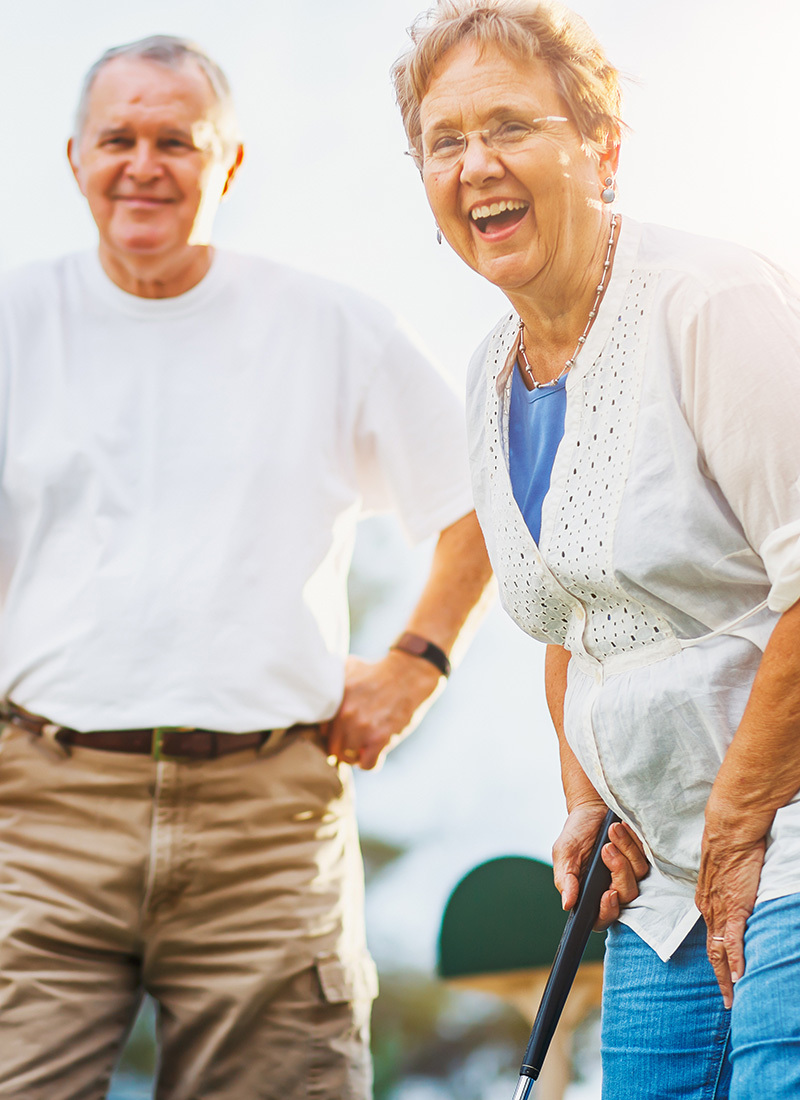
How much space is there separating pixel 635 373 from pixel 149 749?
1.00 m

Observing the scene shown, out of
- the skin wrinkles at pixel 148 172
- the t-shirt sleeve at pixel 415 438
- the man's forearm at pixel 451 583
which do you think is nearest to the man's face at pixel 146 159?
the skin wrinkles at pixel 148 172

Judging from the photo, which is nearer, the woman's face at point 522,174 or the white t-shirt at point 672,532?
the white t-shirt at point 672,532

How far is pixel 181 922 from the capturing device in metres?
1.80

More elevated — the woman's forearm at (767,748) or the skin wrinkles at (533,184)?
the skin wrinkles at (533,184)

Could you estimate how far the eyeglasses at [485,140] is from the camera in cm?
121

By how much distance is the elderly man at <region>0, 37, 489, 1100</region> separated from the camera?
1.76 meters

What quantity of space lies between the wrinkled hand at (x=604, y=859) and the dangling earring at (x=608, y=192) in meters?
0.67

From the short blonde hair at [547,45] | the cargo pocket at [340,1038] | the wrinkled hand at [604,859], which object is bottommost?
the cargo pocket at [340,1038]

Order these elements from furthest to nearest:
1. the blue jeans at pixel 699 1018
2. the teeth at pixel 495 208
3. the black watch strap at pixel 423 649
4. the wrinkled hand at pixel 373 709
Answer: the black watch strap at pixel 423 649, the wrinkled hand at pixel 373 709, the teeth at pixel 495 208, the blue jeans at pixel 699 1018

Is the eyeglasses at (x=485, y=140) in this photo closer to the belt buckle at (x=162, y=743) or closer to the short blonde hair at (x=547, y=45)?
the short blonde hair at (x=547, y=45)

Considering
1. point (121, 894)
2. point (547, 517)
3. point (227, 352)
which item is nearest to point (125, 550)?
point (227, 352)

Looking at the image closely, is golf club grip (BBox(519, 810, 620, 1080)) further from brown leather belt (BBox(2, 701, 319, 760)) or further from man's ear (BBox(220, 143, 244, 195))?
man's ear (BBox(220, 143, 244, 195))

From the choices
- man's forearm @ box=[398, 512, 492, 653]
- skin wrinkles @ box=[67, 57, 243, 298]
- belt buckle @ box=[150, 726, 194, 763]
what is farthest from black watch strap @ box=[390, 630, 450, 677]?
skin wrinkles @ box=[67, 57, 243, 298]

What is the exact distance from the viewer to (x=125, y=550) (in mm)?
1802
